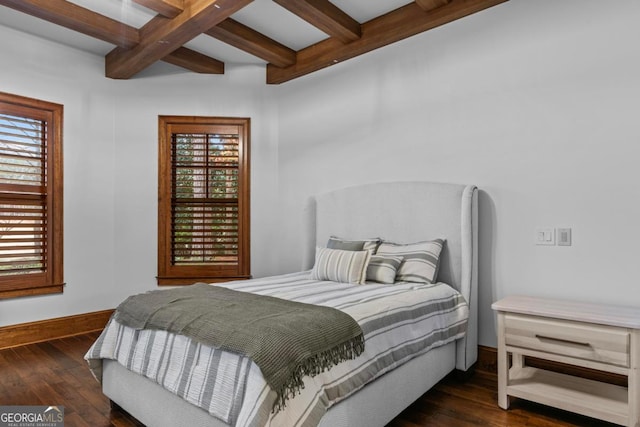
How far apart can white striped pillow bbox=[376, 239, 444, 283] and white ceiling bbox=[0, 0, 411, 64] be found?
1.90 meters

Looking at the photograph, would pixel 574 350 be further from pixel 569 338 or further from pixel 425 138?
pixel 425 138

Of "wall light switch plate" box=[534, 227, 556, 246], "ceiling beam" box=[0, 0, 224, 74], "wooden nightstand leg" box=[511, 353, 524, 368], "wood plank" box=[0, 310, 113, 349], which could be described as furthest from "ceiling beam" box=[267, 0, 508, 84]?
"wood plank" box=[0, 310, 113, 349]

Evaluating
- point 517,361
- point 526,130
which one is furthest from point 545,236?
point 517,361

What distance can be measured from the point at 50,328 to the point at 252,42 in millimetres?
3162

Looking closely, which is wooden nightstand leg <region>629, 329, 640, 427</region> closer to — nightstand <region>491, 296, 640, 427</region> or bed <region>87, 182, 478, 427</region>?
nightstand <region>491, 296, 640, 427</region>

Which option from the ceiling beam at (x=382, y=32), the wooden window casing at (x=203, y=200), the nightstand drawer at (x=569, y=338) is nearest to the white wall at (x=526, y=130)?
the ceiling beam at (x=382, y=32)

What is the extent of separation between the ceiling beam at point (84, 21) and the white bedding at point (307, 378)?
238cm

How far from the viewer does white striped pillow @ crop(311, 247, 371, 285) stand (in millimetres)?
2871

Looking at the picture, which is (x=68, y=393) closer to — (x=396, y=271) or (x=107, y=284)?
(x=107, y=284)

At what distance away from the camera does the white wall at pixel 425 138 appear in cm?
245

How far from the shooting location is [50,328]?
142 inches

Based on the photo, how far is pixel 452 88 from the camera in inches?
121

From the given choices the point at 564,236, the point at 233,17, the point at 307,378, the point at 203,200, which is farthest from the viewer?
the point at 203,200

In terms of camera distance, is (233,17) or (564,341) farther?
(233,17)
